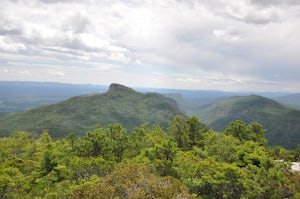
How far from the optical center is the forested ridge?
19.9 m

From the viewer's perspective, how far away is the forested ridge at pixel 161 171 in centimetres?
1989

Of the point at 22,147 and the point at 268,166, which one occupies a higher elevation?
the point at 268,166

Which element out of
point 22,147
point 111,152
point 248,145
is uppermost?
point 248,145

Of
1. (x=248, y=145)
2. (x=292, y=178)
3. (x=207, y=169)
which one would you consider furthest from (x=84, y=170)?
(x=248, y=145)

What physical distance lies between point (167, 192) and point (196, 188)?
11003 millimetres

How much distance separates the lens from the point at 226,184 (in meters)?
26.7

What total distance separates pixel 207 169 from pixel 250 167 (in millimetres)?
4787

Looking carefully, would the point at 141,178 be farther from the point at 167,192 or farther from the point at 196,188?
the point at 196,188

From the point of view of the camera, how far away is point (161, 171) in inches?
1328

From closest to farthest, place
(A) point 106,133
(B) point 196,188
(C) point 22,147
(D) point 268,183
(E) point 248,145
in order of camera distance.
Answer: (D) point 268,183
(B) point 196,188
(E) point 248,145
(A) point 106,133
(C) point 22,147

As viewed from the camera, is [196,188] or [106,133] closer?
[196,188]

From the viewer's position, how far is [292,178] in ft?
96.1

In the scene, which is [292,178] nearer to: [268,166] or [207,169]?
[268,166]

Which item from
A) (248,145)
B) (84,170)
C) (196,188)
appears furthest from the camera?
(248,145)
